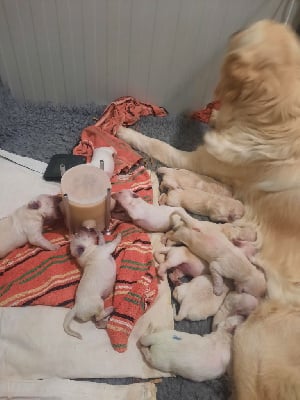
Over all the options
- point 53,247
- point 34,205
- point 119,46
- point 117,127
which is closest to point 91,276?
point 53,247

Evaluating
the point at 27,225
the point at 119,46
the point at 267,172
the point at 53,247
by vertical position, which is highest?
the point at 119,46

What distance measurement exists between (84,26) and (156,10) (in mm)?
339

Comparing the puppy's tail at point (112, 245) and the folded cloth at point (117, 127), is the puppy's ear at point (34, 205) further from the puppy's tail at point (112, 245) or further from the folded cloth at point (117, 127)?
the folded cloth at point (117, 127)

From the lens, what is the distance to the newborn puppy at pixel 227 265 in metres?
1.44

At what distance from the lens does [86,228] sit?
150cm

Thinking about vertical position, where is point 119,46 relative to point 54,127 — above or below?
above

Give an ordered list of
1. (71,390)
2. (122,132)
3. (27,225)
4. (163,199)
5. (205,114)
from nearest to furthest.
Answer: (71,390), (27,225), (163,199), (122,132), (205,114)

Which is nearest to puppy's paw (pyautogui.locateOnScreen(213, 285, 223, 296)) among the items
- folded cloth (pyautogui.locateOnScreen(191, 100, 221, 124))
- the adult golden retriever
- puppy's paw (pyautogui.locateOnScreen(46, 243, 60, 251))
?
the adult golden retriever

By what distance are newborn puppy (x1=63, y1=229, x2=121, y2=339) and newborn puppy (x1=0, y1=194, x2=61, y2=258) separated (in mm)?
138

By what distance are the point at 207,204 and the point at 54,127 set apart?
2.99ft

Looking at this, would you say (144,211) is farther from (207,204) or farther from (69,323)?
(69,323)

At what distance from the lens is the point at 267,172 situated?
5.24 ft

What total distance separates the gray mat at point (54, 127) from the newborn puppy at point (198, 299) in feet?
2.77

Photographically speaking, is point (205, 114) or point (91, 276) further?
point (205, 114)
